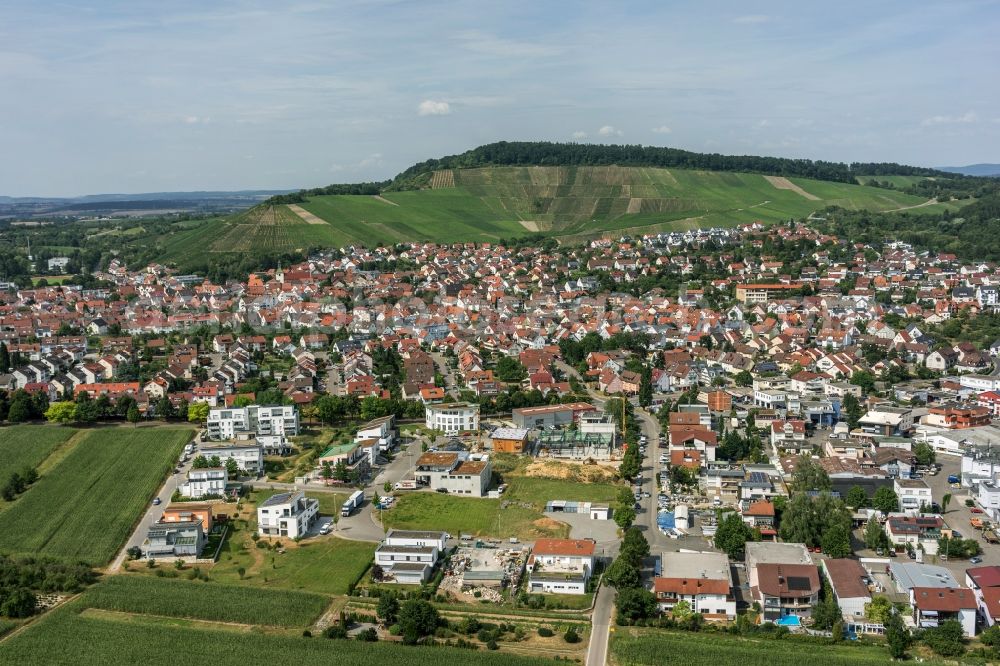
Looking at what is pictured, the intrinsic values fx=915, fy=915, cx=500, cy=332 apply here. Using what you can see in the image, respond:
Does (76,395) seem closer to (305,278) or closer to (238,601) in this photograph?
(238,601)

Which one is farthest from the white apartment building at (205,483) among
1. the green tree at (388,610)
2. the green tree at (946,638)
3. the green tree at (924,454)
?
the green tree at (924,454)

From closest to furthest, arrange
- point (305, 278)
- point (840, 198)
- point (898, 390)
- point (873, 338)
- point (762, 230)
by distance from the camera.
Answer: point (898, 390)
point (873, 338)
point (305, 278)
point (762, 230)
point (840, 198)

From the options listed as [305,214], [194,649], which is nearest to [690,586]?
[194,649]

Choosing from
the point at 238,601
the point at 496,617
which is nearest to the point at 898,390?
the point at 496,617

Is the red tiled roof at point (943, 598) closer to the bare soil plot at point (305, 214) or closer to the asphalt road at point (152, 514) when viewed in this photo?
the asphalt road at point (152, 514)

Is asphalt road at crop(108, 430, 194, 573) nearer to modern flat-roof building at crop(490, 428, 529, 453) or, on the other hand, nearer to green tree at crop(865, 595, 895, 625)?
modern flat-roof building at crop(490, 428, 529, 453)

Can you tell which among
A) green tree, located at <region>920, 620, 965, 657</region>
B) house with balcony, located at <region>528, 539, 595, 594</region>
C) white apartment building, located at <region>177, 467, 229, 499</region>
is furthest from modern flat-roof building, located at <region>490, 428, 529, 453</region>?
green tree, located at <region>920, 620, 965, 657</region>

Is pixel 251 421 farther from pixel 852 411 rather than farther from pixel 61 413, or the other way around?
pixel 852 411
